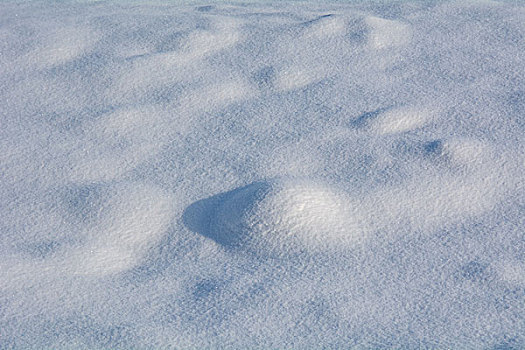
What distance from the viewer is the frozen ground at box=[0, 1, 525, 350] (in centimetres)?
88

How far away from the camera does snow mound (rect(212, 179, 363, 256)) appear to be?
0.99 meters

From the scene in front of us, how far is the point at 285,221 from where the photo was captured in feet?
3.28

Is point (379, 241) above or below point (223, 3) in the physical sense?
below

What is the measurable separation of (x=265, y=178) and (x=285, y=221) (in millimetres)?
160

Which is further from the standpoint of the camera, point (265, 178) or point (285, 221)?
point (265, 178)

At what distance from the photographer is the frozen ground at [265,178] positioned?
88 cm

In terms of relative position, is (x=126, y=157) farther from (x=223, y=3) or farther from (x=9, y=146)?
(x=223, y=3)

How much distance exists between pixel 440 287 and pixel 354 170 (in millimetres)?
304

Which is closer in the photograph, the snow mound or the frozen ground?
the frozen ground

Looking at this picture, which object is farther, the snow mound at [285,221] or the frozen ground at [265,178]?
the snow mound at [285,221]

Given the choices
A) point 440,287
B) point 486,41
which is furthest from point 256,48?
point 440,287

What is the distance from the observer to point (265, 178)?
3.75ft

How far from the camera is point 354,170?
1154mm

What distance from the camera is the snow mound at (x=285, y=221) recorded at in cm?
99
